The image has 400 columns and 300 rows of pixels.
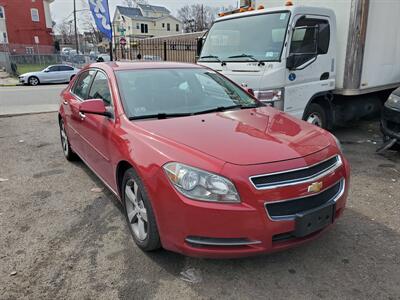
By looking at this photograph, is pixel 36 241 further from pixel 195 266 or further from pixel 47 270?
pixel 195 266

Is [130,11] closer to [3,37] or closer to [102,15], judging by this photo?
[3,37]

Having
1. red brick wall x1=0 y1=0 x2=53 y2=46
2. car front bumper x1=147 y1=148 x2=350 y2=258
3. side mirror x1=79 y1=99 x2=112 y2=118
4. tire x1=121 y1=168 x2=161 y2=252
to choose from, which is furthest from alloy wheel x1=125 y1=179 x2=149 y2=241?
red brick wall x1=0 y1=0 x2=53 y2=46

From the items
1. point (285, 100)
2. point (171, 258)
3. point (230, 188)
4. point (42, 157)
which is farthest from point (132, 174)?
point (42, 157)

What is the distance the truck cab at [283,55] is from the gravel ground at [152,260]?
5.79 feet

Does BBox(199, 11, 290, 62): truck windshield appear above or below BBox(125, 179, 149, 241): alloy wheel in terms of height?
above

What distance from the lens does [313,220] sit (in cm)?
258

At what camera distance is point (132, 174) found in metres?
2.99

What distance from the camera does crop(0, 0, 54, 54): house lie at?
45031 mm

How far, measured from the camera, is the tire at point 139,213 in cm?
280

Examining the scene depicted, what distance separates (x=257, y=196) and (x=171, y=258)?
106 cm

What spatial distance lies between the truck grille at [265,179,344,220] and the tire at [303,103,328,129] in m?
3.37

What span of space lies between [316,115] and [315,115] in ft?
0.11

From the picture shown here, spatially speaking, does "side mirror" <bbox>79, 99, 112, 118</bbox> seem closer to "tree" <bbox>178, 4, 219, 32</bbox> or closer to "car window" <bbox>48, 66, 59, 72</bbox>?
"car window" <bbox>48, 66, 59, 72</bbox>

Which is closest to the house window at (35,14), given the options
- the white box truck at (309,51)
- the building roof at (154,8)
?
the building roof at (154,8)
